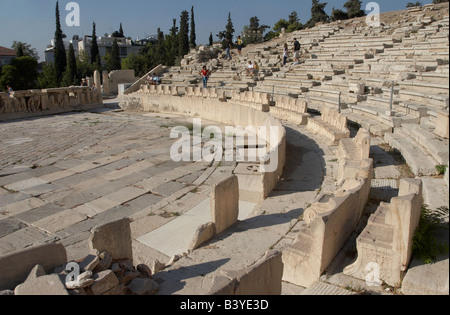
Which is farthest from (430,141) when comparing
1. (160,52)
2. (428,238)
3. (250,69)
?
(160,52)

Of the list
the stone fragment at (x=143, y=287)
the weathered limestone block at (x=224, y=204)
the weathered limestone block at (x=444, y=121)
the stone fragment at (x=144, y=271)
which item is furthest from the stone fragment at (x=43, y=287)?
the weathered limestone block at (x=444, y=121)

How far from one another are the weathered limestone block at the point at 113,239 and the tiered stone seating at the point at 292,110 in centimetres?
828

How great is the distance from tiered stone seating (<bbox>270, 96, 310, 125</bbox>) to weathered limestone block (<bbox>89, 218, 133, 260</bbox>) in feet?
27.2

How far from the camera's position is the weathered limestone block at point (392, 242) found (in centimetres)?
325

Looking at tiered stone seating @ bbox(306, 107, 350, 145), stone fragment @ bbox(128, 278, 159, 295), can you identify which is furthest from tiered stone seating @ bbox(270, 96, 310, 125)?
stone fragment @ bbox(128, 278, 159, 295)

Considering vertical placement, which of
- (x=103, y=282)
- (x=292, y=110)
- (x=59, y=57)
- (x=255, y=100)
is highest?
(x=59, y=57)

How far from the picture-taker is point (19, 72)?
3750 cm

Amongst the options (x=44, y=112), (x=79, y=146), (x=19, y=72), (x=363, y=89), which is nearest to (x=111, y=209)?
(x=79, y=146)

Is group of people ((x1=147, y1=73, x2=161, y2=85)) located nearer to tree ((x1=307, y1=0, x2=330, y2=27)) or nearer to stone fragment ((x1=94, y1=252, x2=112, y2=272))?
stone fragment ((x1=94, y1=252, x2=112, y2=272))

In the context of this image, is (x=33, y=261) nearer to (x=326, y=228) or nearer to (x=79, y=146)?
(x=326, y=228)

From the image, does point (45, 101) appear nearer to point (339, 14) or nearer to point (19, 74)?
point (19, 74)

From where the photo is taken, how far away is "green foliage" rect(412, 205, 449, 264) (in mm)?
3277

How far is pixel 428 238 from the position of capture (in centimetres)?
341

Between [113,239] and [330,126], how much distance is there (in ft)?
22.9
